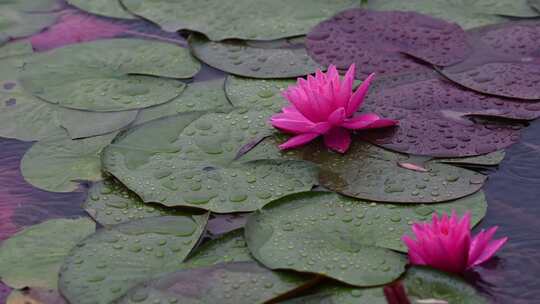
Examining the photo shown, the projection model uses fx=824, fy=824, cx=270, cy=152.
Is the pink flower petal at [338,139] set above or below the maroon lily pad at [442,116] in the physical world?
below

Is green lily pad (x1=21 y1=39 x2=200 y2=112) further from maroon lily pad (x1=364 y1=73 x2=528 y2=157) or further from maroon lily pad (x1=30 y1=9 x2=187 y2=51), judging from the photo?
maroon lily pad (x1=364 y1=73 x2=528 y2=157)

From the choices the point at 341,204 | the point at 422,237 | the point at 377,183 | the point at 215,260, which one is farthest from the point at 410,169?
the point at 215,260

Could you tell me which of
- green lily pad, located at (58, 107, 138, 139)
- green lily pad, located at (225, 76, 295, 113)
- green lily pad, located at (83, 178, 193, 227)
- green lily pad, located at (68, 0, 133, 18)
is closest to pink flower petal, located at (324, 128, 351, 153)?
green lily pad, located at (225, 76, 295, 113)

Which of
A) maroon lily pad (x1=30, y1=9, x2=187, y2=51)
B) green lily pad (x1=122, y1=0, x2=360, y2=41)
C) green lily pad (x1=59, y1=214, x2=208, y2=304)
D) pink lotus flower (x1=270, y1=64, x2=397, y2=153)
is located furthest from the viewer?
maroon lily pad (x1=30, y1=9, x2=187, y2=51)

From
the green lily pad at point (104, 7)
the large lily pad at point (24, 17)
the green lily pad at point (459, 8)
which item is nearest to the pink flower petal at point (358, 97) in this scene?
the green lily pad at point (459, 8)

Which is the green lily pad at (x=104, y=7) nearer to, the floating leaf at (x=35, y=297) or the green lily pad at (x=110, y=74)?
the green lily pad at (x=110, y=74)

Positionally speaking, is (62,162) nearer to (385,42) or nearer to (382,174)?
(382,174)

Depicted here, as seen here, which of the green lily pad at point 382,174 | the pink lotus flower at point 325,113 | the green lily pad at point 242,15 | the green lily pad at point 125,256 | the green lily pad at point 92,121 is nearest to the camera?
the green lily pad at point 125,256
